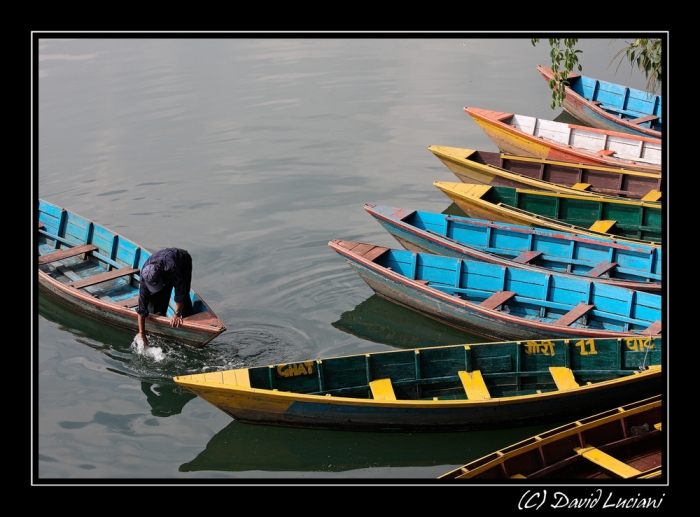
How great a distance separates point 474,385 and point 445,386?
16.3 inches

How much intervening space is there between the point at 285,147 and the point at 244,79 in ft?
19.3

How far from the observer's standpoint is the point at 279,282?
13359 mm

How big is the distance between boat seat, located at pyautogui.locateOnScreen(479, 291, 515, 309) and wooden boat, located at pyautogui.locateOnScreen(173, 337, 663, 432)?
1528 millimetres

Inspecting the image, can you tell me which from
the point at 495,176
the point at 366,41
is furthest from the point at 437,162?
the point at 366,41

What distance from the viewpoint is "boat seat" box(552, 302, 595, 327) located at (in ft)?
34.8

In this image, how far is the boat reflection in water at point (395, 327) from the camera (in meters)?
11.6

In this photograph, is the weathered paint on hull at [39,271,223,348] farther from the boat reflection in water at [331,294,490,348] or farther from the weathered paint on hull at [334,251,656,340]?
the weathered paint on hull at [334,251,656,340]

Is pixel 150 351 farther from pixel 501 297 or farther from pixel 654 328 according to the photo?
pixel 654 328

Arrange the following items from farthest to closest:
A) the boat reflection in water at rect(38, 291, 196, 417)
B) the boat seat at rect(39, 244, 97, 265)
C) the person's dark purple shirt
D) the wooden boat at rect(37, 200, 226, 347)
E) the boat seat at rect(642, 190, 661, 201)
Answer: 1. the boat seat at rect(642, 190, 661, 201)
2. the boat seat at rect(39, 244, 97, 265)
3. the wooden boat at rect(37, 200, 226, 347)
4. the boat reflection in water at rect(38, 291, 196, 417)
5. the person's dark purple shirt

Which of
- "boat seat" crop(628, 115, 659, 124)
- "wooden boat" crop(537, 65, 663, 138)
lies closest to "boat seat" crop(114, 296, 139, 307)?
"wooden boat" crop(537, 65, 663, 138)

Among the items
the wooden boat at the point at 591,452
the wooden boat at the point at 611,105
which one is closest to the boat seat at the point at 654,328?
the wooden boat at the point at 591,452

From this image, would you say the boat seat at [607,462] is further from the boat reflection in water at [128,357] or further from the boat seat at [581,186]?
the boat seat at [581,186]

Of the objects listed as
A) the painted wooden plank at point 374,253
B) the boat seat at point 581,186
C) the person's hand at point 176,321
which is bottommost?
→ the person's hand at point 176,321

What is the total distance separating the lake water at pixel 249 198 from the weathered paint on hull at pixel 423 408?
19cm
